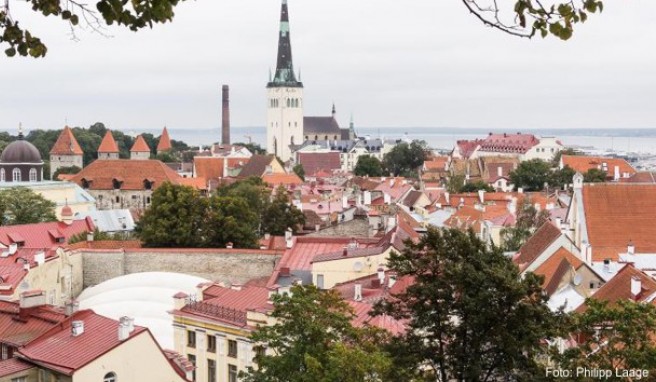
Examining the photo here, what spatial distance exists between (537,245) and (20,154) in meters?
42.3

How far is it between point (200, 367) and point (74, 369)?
5709 millimetres

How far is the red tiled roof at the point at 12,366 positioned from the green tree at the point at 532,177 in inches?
2261

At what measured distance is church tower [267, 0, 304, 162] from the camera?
5664 inches

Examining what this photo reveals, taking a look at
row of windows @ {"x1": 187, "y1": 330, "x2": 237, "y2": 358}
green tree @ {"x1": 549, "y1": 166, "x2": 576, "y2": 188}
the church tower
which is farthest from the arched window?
the church tower

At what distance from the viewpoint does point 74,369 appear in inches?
693

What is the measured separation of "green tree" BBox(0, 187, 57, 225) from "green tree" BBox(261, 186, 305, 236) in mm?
11276

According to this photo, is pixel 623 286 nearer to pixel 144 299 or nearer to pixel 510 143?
pixel 144 299

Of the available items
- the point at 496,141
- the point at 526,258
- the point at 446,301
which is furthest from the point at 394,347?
the point at 496,141

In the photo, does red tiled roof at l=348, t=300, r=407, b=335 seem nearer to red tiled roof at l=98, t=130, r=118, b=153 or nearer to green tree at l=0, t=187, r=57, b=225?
green tree at l=0, t=187, r=57, b=225

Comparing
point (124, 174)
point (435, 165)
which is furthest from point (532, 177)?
point (435, 165)

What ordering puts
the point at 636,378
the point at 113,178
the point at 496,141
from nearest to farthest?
the point at 636,378 < the point at 113,178 < the point at 496,141

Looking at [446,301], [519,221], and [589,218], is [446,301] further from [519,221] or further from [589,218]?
[519,221]

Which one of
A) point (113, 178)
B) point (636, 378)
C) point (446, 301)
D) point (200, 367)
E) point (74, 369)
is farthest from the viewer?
point (113, 178)

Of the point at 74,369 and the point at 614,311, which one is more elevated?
the point at 614,311
